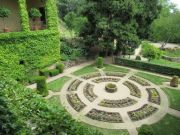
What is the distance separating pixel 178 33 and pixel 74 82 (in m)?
27.6

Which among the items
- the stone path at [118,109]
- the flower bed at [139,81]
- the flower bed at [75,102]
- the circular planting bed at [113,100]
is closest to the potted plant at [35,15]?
the stone path at [118,109]

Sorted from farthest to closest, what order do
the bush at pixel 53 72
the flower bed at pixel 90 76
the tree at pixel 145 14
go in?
the tree at pixel 145 14, the flower bed at pixel 90 76, the bush at pixel 53 72

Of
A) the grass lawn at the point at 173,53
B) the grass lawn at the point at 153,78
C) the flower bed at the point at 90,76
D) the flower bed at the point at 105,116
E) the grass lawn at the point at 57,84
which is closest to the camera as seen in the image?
the flower bed at the point at 105,116

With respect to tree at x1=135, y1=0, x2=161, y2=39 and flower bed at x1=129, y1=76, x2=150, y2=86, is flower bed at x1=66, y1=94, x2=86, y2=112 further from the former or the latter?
tree at x1=135, y1=0, x2=161, y2=39

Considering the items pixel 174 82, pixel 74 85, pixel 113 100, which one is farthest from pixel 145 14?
pixel 113 100

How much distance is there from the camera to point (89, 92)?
22859 millimetres

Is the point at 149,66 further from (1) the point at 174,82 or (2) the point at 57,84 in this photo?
(2) the point at 57,84

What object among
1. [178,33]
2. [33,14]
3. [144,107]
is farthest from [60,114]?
[178,33]

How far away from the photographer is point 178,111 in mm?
19891

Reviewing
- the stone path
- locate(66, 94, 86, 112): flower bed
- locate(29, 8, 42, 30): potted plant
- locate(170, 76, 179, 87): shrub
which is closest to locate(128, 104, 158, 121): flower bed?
the stone path

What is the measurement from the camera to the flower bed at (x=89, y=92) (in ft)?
71.2

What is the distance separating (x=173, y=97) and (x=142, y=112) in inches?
205

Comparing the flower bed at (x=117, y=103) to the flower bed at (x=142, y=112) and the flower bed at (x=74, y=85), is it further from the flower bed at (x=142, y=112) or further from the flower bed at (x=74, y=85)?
the flower bed at (x=74, y=85)

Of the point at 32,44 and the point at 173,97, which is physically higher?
the point at 32,44
